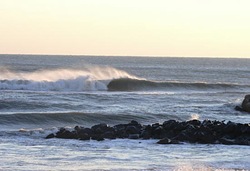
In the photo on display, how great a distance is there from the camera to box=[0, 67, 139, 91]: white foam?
169 ft

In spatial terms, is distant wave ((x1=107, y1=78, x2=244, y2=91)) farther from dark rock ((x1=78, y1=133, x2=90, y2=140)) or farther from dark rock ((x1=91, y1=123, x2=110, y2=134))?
dark rock ((x1=78, y1=133, x2=90, y2=140))

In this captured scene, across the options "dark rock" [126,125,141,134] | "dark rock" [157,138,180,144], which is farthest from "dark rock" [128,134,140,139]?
"dark rock" [157,138,180,144]

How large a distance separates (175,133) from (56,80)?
98.0ft

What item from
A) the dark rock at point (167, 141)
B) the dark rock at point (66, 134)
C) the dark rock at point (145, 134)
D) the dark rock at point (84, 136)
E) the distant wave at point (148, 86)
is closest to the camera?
the dark rock at point (167, 141)

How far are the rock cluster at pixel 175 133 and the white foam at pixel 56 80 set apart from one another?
1035 inches

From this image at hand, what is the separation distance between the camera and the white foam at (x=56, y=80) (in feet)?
169

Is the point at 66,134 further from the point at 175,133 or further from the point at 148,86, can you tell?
the point at 148,86

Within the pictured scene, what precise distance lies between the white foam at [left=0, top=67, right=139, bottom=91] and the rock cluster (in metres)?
26.3

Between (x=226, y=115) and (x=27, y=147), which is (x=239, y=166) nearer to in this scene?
(x=27, y=147)

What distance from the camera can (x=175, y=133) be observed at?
24891mm

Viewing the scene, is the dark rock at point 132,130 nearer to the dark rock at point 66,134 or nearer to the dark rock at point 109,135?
the dark rock at point 109,135

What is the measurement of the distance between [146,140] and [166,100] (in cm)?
1916

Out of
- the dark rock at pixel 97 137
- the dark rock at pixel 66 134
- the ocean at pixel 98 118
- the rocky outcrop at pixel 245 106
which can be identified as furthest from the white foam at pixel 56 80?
the dark rock at pixel 97 137

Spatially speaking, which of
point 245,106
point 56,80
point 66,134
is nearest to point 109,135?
point 66,134
